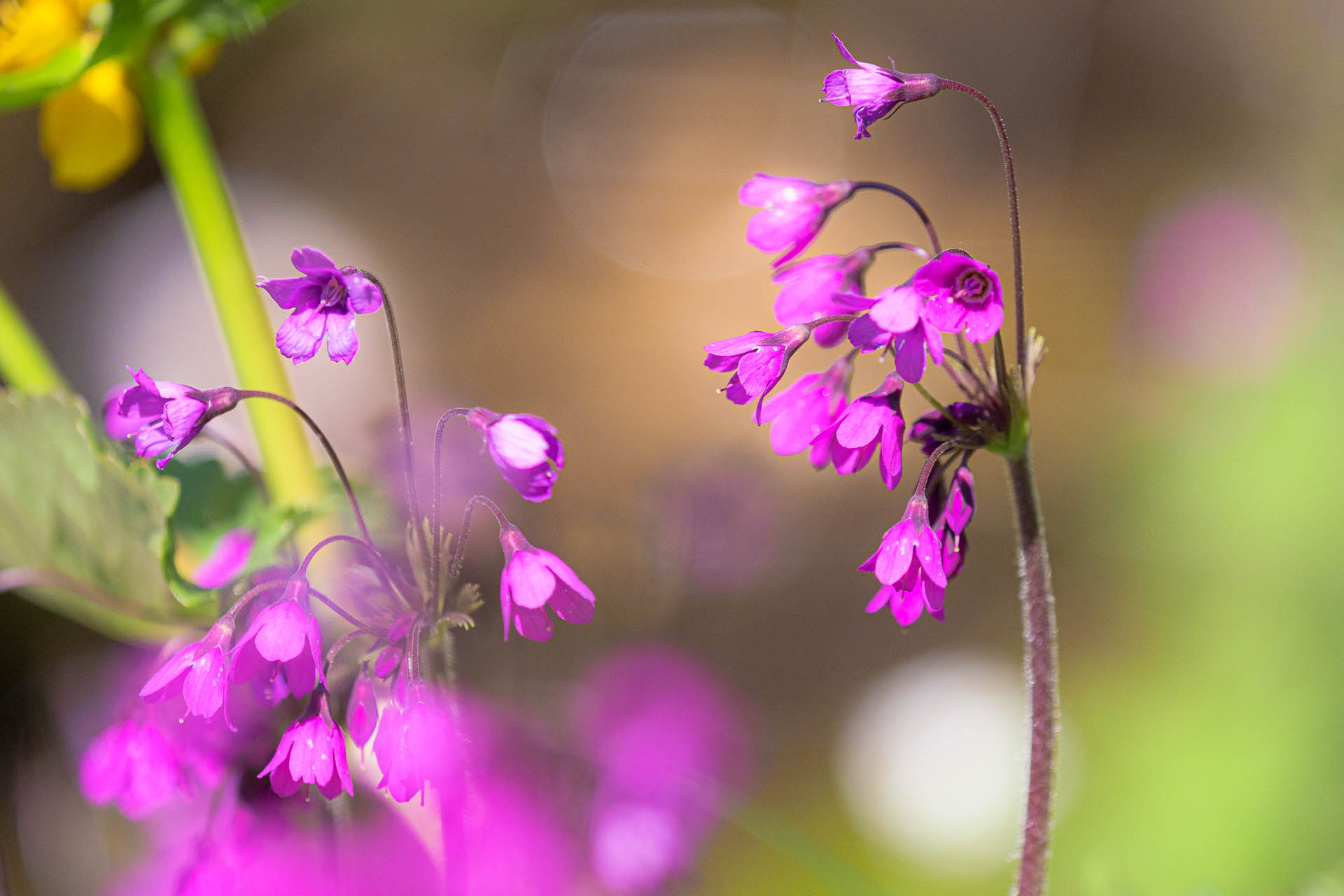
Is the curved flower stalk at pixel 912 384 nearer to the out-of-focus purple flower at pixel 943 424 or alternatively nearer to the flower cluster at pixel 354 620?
the out-of-focus purple flower at pixel 943 424

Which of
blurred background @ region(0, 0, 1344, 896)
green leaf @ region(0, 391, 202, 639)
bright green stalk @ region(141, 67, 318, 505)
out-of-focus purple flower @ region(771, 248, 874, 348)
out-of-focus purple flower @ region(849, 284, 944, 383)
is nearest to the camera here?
out-of-focus purple flower @ region(849, 284, 944, 383)

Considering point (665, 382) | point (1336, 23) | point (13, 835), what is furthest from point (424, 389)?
point (1336, 23)

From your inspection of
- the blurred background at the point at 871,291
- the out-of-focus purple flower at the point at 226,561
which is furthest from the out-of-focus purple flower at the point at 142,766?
the blurred background at the point at 871,291

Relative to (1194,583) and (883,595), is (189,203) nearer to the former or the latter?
(883,595)

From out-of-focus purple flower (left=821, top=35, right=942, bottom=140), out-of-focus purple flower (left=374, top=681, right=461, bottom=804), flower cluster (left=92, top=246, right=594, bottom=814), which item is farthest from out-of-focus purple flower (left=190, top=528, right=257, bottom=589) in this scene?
out-of-focus purple flower (left=821, top=35, right=942, bottom=140)

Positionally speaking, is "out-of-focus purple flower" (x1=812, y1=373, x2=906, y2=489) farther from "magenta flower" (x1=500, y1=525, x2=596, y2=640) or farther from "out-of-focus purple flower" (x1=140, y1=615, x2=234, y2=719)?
"out-of-focus purple flower" (x1=140, y1=615, x2=234, y2=719)

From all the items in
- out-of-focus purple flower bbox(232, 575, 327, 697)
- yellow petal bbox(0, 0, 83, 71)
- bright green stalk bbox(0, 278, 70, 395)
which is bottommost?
bright green stalk bbox(0, 278, 70, 395)

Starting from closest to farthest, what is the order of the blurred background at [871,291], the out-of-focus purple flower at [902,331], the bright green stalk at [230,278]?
the out-of-focus purple flower at [902,331] < the bright green stalk at [230,278] < the blurred background at [871,291]
